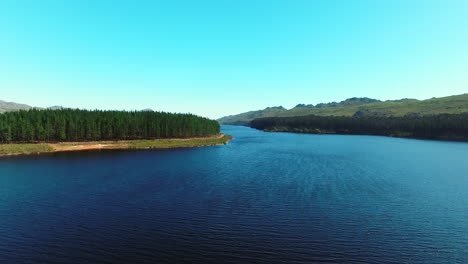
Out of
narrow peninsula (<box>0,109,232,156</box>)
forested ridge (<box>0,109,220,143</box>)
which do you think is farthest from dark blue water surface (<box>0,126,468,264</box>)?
forested ridge (<box>0,109,220,143</box>)

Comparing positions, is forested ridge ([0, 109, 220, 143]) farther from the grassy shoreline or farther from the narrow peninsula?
the grassy shoreline

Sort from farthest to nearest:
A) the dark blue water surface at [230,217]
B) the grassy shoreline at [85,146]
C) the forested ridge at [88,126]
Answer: the forested ridge at [88,126] → the grassy shoreline at [85,146] → the dark blue water surface at [230,217]

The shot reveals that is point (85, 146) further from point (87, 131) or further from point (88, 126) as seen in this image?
point (88, 126)

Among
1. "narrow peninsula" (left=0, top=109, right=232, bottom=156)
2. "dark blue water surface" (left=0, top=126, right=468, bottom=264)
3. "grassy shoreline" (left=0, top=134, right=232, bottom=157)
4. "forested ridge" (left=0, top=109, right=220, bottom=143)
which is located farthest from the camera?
"forested ridge" (left=0, top=109, right=220, bottom=143)

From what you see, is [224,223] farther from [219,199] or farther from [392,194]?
[392,194]

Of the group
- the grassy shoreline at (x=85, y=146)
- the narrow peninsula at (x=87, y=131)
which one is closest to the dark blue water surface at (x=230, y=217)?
the grassy shoreline at (x=85, y=146)

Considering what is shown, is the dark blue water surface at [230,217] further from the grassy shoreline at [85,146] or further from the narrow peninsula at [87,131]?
the narrow peninsula at [87,131]

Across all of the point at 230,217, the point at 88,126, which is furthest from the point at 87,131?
the point at 230,217
